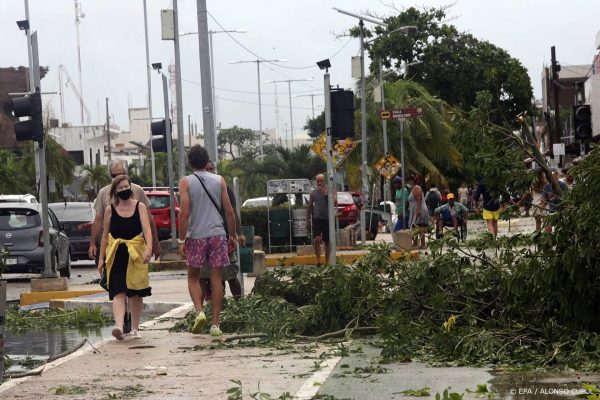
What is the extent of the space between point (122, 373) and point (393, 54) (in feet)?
216

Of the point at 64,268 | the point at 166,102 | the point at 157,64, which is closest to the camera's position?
the point at 64,268

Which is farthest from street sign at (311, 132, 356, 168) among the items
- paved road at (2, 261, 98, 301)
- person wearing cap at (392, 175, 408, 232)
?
paved road at (2, 261, 98, 301)

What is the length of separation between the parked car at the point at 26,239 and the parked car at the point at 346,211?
58.4 ft

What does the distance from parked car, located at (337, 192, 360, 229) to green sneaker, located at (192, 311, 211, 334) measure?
2990cm

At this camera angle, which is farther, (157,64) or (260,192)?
(260,192)

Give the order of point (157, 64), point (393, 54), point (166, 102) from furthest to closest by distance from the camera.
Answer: point (393, 54) < point (157, 64) < point (166, 102)

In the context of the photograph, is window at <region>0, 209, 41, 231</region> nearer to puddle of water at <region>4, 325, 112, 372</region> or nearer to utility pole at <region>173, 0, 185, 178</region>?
utility pole at <region>173, 0, 185, 178</region>

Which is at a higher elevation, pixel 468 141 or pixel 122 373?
pixel 468 141

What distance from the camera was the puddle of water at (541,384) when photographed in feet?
26.6

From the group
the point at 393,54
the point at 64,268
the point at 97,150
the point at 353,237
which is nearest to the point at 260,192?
the point at 393,54

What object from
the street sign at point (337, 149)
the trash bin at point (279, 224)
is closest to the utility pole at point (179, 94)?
the trash bin at point (279, 224)

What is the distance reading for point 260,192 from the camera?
65.9m

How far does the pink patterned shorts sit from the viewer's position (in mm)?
13125

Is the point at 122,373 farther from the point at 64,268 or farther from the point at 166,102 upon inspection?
the point at 166,102
